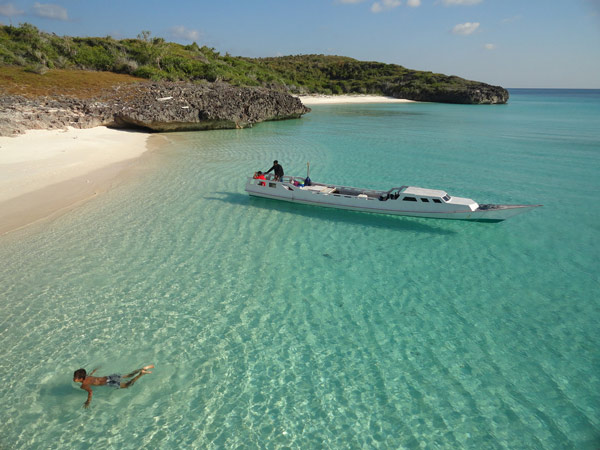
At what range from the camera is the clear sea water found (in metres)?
7.02

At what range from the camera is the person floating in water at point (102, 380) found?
7418 millimetres

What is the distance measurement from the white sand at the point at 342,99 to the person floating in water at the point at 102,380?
286ft

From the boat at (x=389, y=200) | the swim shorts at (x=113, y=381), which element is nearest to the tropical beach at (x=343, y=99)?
the boat at (x=389, y=200)

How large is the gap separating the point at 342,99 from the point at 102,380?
103m

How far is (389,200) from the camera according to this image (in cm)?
1650

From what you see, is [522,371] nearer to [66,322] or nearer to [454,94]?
[66,322]

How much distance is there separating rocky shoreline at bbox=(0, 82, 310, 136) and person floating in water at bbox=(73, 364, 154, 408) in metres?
30.3

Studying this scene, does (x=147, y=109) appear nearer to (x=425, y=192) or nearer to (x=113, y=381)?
(x=425, y=192)

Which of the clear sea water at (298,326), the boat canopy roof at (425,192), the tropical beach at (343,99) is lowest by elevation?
the clear sea water at (298,326)

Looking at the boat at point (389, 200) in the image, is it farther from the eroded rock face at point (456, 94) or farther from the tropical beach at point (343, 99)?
the eroded rock face at point (456, 94)

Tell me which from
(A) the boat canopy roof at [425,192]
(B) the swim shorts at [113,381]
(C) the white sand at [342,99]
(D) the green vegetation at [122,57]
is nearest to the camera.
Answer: (B) the swim shorts at [113,381]

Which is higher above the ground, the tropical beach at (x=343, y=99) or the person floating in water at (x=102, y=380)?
the tropical beach at (x=343, y=99)

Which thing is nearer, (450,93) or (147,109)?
(147,109)

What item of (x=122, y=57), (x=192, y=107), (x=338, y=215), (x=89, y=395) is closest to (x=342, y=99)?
(x=122, y=57)
